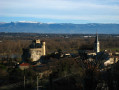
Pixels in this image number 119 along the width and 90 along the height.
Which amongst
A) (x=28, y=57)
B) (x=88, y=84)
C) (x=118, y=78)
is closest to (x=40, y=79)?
(x=118, y=78)

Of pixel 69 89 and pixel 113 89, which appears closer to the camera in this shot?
pixel 113 89

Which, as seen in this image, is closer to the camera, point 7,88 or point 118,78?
point 118,78

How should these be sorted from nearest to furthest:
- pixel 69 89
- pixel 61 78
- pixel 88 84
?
1. pixel 88 84
2. pixel 69 89
3. pixel 61 78

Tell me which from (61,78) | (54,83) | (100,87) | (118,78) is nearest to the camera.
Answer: (100,87)

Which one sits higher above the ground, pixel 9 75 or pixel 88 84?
pixel 88 84

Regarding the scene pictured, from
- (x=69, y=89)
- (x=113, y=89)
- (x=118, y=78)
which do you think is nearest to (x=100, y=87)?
(x=113, y=89)

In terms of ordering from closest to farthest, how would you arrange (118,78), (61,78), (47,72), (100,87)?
1. (100,87)
2. (118,78)
3. (61,78)
4. (47,72)

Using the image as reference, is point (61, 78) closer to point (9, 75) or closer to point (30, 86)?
point (30, 86)

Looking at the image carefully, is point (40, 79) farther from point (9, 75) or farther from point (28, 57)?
point (28, 57)

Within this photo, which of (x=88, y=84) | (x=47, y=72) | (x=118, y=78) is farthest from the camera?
(x=47, y=72)
